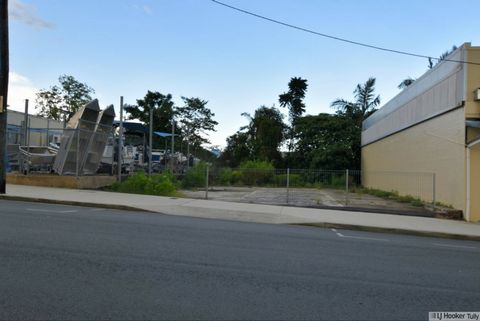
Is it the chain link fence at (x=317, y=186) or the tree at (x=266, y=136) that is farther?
the tree at (x=266, y=136)

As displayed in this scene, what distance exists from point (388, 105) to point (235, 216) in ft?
64.7

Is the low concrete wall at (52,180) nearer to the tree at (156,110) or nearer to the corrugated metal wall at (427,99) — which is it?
the corrugated metal wall at (427,99)

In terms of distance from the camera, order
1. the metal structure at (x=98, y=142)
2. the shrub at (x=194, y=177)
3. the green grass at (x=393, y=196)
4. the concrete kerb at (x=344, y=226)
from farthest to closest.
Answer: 1. the shrub at (x=194, y=177)
2. the green grass at (x=393, y=196)
3. the metal structure at (x=98, y=142)
4. the concrete kerb at (x=344, y=226)

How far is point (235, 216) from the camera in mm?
13734

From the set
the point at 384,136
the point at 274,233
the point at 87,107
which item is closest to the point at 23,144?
the point at 87,107

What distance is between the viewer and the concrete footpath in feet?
42.6

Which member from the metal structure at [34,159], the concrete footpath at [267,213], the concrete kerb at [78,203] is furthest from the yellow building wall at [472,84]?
the metal structure at [34,159]

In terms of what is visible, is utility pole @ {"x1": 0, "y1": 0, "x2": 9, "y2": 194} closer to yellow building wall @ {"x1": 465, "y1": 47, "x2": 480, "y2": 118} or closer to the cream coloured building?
the cream coloured building

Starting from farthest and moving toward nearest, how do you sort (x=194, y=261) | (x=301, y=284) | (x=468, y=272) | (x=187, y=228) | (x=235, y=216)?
(x=235, y=216), (x=187, y=228), (x=468, y=272), (x=194, y=261), (x=301, y=284)

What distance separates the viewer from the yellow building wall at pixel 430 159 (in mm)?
16859

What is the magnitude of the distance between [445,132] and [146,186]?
12346 mm

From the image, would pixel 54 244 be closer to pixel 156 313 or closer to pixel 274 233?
pixel 156 313

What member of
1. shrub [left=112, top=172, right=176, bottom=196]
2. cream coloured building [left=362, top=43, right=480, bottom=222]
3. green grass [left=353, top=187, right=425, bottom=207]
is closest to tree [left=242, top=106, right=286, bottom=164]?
green grass [left=353, top=187, right=425, bottom=207]

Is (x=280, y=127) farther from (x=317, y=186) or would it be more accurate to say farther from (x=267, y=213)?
(x=267, y=213)
